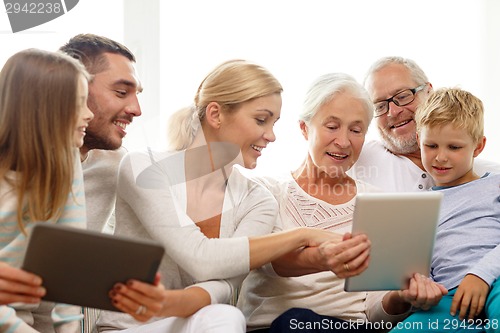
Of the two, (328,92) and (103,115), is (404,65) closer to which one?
(328,92)

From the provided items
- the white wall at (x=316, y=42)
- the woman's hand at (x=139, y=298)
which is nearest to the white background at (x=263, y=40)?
the white wall at (x=316, y=42)

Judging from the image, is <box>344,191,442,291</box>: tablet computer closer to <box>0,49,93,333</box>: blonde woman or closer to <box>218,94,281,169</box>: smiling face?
<box>218,94,281,169</box>: smiling face

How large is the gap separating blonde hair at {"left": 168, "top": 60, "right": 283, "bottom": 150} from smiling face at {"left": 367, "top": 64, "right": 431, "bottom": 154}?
0.55 metres

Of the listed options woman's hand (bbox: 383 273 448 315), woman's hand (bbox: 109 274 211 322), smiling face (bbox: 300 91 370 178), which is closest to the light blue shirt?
woman's hand (bbox: 383 273 448 315)

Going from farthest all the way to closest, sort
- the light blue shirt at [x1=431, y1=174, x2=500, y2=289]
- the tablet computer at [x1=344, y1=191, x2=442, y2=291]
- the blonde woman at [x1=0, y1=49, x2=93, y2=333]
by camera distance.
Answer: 1. the light blue shirt at [x1=431, y1=174, x2=500, y2=289]
2. the tablet computer at [x1=344, y1=191, x2=442, y2=291]
3. the blonde woman at [x1=0, y1=49, x2=93, y2=333]

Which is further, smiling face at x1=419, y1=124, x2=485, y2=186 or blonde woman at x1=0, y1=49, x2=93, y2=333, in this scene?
smiling face at x1=419, y1=124, x2=485, y2=186

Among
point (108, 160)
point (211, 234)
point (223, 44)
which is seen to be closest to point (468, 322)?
point (211, 234)

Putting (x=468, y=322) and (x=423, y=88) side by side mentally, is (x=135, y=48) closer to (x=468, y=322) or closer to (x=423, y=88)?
(x=423, y=88)

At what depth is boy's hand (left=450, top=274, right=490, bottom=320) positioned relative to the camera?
71.0 inches

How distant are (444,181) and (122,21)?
1.49 m

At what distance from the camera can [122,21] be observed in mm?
2869

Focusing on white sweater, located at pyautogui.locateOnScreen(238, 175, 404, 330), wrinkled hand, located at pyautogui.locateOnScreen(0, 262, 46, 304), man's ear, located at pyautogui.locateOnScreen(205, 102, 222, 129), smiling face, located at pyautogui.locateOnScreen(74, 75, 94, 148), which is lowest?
white sweater, located at pyautogui.locateOnScreen(238, 175, 404, 330)

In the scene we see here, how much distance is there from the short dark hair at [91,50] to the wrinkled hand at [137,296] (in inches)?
32.7

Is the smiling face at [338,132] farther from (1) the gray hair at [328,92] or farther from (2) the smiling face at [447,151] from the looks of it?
(2) the smiling face at [447,151]
